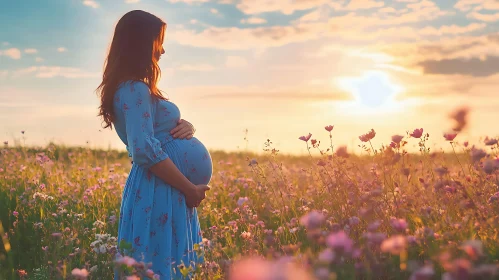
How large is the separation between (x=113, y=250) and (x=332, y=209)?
181 cm

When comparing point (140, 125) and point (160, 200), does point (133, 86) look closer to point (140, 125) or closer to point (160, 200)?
point (140, 125)

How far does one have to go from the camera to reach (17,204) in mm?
6230

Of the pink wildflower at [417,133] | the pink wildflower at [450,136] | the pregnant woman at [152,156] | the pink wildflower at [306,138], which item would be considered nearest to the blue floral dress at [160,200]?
the pregnant woman at [152,156]

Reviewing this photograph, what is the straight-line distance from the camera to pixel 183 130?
389cm

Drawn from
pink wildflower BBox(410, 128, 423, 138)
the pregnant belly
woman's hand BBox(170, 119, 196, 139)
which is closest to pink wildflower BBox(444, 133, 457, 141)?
pink wildflower BBox(410, 128, 423, 138)

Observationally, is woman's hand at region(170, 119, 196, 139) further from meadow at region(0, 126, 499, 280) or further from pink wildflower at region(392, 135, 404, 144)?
pink wildflower at region(392, 135, 404, 144)

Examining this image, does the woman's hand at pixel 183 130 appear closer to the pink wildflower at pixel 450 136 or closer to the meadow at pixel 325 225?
the meadow at pixel 325 225

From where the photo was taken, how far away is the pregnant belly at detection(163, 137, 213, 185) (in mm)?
3775

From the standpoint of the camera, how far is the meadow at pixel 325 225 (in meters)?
1.81

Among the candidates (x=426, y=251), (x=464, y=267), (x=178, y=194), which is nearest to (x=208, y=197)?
(x=178, y=194)

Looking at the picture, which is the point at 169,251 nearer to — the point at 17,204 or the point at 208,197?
the point at 208,197

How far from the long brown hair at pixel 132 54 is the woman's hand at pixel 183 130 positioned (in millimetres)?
352

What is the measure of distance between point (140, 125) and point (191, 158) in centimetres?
59

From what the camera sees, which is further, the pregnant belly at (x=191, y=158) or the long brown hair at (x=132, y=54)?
the pregnant belly at (x=191, y=158)
